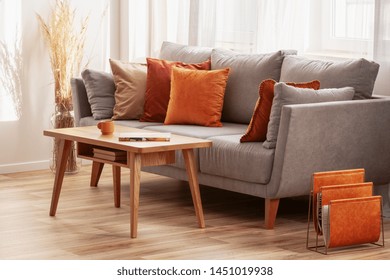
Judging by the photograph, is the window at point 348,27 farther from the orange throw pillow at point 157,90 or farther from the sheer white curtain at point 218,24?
the orange throw pillow at point 157,90

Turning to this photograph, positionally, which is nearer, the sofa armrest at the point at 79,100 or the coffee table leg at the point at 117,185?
the coffee table leg at the point at 117,185

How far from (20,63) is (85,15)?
0.65 m

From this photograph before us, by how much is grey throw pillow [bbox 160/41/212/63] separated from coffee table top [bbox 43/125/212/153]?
45.4 inches

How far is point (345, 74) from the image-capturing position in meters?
5.44

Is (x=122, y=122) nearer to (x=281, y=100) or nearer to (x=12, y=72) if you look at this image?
(x=12, y=72)

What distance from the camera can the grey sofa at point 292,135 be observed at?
5059 millimetres

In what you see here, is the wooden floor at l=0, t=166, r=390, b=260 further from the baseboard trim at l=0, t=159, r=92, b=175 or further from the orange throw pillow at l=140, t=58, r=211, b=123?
the orange throw pillow at l=140, t=58, r=211, b=123

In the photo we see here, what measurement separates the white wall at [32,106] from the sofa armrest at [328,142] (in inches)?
95.1

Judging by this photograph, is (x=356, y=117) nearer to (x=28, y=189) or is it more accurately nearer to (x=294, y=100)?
(x=294, y=100)

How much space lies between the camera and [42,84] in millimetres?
6883

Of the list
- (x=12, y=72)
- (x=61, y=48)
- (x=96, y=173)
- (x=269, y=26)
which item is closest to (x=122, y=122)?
(x=96, y=173)

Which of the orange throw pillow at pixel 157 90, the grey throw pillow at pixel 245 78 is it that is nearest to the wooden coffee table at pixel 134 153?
the orange throw pillow at pixel 157 90

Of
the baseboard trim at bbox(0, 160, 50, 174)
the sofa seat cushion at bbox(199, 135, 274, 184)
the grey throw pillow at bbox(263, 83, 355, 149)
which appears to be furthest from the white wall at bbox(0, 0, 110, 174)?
the grey throw pillow at bbox(263, 83, 355, 149)
